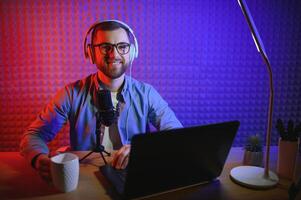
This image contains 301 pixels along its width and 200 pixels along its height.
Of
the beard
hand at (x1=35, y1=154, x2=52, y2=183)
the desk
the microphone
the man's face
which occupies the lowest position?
the desk

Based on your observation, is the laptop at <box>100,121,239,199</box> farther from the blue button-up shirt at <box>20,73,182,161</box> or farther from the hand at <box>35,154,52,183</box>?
the blue button-up shirt at <box>20,73,182,161</box>

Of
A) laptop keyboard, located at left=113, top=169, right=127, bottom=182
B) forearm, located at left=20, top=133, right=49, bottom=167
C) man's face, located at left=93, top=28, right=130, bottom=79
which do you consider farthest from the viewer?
man's face, located at left=93, top=28, right=130, bottom=79

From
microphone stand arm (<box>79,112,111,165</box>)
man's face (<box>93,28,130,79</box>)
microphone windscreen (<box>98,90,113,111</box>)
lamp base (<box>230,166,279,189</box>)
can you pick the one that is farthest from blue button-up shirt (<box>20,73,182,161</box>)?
lamp base (<box>230,166,279,189</box>)

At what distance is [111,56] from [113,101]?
28 cm

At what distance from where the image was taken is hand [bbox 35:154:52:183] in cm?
112

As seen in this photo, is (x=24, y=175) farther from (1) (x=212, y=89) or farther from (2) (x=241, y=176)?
(1) (x=212, y=89)

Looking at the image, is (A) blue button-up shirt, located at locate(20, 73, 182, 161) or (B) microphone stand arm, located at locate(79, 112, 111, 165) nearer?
(B) microphone stand arm, located at locate(79, 112, 111, 165)

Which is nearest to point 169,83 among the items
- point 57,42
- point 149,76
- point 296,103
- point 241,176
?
point 149,76

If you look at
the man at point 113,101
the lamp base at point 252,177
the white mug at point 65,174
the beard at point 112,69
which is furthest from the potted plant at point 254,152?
the beard at point 112,69

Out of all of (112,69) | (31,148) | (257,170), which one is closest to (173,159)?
(257,170)

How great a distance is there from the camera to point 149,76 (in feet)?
7.17

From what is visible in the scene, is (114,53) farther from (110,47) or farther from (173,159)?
(173,159)

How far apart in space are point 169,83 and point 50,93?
2.86ft

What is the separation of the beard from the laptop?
78cm
